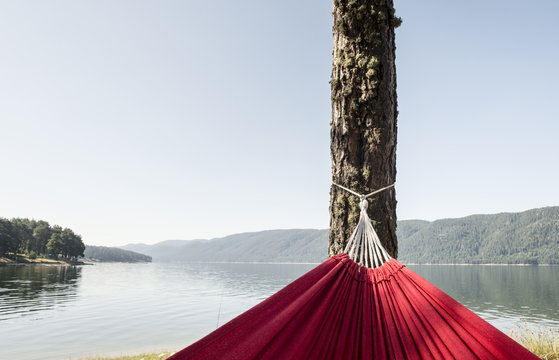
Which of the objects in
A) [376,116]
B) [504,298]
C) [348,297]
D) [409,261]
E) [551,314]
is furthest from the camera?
[409,261]

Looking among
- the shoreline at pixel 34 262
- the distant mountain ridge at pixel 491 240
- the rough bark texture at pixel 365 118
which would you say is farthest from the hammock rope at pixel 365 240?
the distant mountain ridge at pixel 491 240

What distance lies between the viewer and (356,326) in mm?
1479

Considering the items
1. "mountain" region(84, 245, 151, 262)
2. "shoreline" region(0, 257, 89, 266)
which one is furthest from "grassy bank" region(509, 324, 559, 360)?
"mountain" region(84, 245, 151, 262)

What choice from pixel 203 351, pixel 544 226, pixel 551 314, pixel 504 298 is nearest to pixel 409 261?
pixel 544 226

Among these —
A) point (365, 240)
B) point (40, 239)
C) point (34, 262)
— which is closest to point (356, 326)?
point (365, 240)

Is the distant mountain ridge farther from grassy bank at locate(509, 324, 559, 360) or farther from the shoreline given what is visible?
grassy bank at locate(509, 324, 559, 360)

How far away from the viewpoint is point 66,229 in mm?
63469

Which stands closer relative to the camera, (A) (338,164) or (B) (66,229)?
(A) (338,164)

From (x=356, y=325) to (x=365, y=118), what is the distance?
132 centimetres

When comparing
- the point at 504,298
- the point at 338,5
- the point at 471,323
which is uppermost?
the point at 338,5

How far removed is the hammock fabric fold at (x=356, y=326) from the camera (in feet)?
3.99

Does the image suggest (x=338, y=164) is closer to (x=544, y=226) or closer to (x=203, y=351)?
(x=203, y=351)

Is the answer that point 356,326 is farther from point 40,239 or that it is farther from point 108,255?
point 108,255

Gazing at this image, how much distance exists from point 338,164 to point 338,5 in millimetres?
1112
